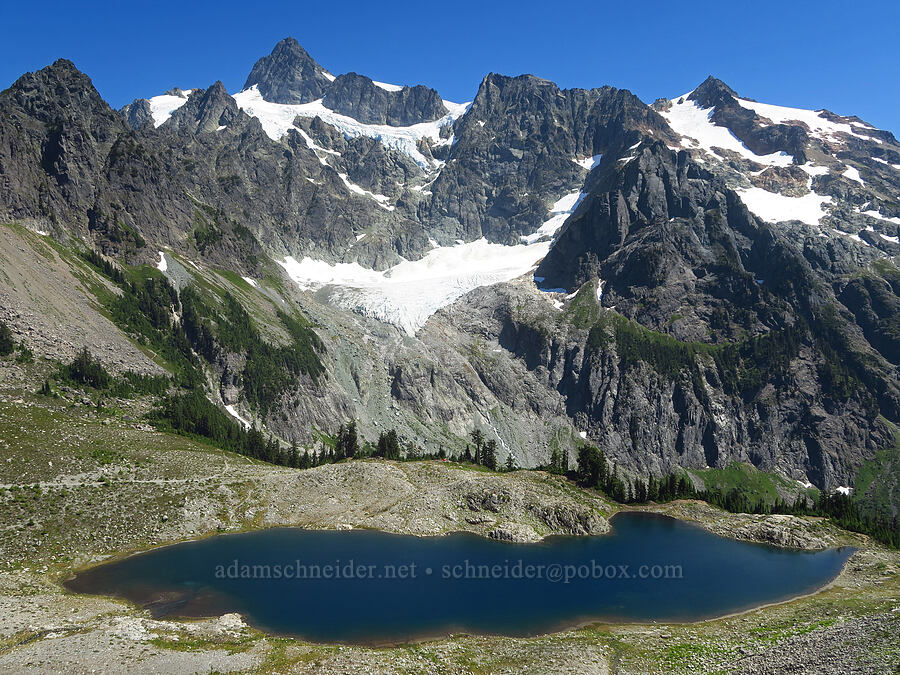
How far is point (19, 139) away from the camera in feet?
644

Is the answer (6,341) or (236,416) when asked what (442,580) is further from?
(236,416)

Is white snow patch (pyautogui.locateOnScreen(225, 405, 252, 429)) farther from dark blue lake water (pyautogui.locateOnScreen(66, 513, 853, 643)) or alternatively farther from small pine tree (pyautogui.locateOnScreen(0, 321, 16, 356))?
dark blue lake water (pyautogui.locateOnScreen(66, 513, 853, 643))

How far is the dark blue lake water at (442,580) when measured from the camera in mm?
60938

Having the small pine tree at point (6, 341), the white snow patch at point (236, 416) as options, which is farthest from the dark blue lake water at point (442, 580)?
the white snow patch at point (236, 416)

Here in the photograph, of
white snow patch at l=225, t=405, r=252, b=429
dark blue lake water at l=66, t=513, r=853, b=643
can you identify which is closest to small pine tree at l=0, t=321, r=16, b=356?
dark blue lake water at l=66, t=513, r=853, b=643

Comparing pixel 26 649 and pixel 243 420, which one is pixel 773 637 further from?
pixel 243 420

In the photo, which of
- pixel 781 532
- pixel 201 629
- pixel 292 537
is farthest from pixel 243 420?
pixel 781 532

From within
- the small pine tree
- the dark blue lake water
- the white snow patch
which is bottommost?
the dark blue lake water

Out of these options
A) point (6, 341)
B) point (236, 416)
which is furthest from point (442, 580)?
point (236, 416)

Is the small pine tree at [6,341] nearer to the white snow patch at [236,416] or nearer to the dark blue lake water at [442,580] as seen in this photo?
the dark blue lake water at [442,580]

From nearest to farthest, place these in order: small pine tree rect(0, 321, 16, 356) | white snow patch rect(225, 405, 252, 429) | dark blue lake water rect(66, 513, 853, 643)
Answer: dark blue lake water rect(66, 513, 853, 643) < small pine tree rect(0, 321, 16, 356) < white snow patch rect(225, 405, 252, 429)

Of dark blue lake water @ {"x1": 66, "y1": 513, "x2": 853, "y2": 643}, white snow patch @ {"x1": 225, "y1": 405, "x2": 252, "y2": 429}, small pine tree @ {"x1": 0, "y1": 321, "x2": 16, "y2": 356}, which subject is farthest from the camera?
white snow patch @ {"x1": 225, "y1": 405, "x2": 252, "y2": 429}

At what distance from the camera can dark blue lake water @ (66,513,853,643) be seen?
2399 inches

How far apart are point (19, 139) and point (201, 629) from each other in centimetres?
21287
